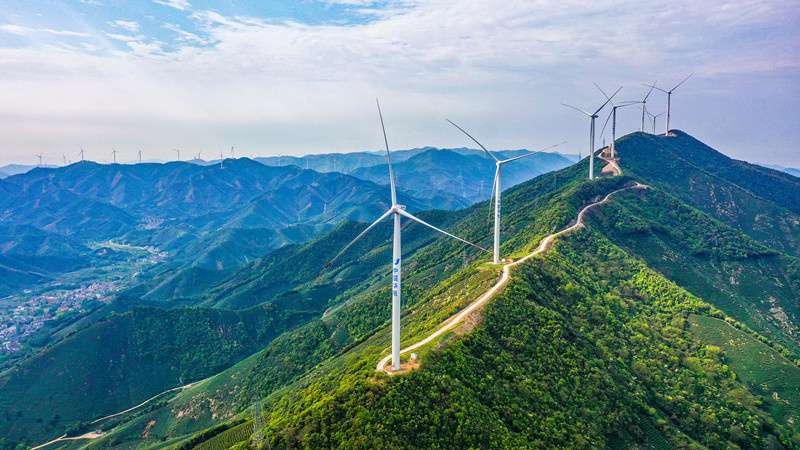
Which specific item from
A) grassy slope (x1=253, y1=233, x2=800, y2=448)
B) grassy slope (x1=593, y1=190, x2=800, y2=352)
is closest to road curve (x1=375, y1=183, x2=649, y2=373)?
grassy slope (x1=253, y1=233, x2=800, y2=448)

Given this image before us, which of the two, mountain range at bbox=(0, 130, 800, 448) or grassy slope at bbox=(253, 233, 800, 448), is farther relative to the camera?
mountain range at bbox=(0, 130, 800, 448)

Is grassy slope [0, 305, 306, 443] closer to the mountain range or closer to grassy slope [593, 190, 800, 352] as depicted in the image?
the mountain range

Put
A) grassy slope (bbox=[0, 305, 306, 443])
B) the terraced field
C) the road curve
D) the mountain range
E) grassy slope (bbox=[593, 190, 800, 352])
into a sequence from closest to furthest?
1. the mountain range
2. the road curve
3. the terraced field
4. grassy slope (bbox=[593, 190, 800, 352])
5. grassy slope (bbox=[0, 305, 306, 443])

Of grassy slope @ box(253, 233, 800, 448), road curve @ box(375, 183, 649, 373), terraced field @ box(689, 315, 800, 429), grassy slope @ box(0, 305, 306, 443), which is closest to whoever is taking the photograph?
grassy slope @ box(253, 233, 800, 448)

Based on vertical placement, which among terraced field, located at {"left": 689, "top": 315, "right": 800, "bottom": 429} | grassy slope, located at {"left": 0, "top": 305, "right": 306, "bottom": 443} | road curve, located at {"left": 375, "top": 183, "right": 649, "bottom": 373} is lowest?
grassy slope, located at {"left": 0, "top": 305, "right": 306, "bottom": 443}

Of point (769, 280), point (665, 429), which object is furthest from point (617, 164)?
point (665, 429)

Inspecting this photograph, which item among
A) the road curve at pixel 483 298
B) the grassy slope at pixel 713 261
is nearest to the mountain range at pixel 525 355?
the grassy slope at pixel 713 261

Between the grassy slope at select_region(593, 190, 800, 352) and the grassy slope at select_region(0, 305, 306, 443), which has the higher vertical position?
the grassy slope at select_region(593, 190, 800, 352)

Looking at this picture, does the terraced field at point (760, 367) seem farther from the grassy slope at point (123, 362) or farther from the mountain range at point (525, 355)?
the grassy slope at point (123, 362)

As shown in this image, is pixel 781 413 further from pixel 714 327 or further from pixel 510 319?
pixel 510 319
